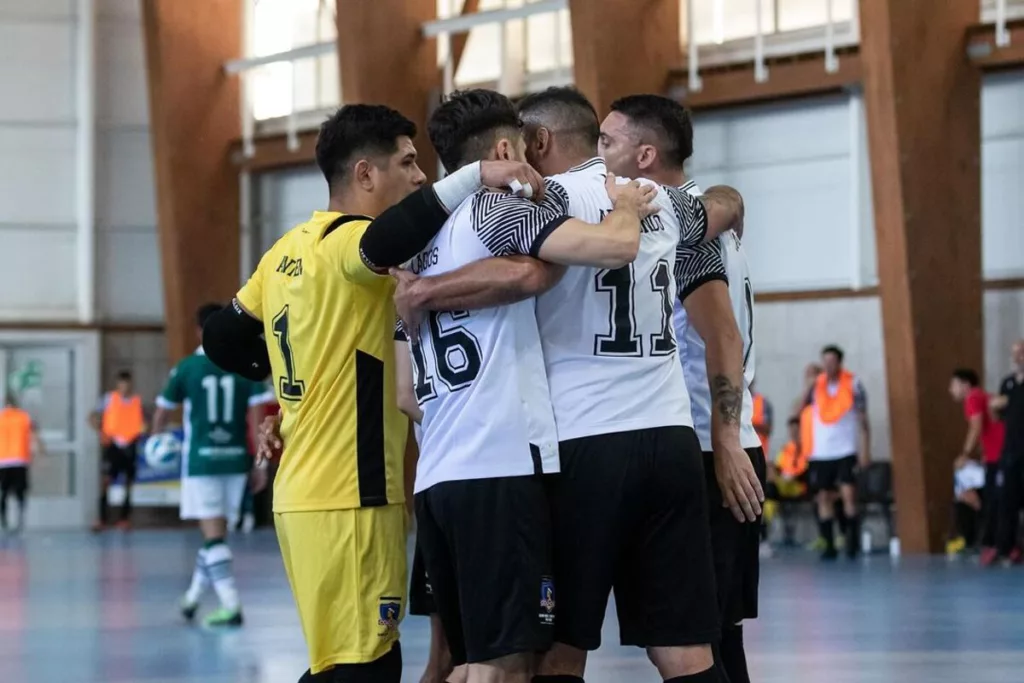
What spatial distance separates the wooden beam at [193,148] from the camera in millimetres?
22828

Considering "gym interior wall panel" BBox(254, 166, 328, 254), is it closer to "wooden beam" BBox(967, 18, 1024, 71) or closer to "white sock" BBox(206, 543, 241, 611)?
"wooden beam" BBox(967, 18, 1024, 71)

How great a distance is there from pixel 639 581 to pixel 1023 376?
1104 centimetres

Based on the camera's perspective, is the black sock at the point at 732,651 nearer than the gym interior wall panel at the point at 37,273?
Yes

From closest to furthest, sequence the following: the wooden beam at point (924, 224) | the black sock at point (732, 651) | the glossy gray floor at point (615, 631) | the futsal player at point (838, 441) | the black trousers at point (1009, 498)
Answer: the black sock at point (732, 651) < the glossy gray floor at point (615, 631) < the black trousers at point (1009, 498) < the wooden beam at point (924, 224) < the futsal player at point (838, 441)

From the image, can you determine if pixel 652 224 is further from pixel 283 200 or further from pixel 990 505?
pixel 283 200

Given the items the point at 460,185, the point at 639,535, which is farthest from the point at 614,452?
the point at 460,185

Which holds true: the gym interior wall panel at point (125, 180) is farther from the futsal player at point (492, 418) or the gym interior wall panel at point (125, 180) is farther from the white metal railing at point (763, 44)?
the futsal player at point (492, 418)

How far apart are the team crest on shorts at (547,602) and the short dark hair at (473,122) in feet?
3.54

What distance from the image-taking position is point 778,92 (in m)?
17.7

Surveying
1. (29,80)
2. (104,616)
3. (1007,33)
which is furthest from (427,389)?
(29,80)

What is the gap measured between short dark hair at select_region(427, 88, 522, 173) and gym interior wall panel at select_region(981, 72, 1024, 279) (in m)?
13.2

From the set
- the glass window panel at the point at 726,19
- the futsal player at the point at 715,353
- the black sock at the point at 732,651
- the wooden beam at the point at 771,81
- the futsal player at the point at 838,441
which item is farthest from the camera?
the glass window panel at the point at 726,19

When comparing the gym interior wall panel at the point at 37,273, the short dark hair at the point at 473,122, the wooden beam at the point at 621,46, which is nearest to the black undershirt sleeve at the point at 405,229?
the short dark hair at the point at 473,122

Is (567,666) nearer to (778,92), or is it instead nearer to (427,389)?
(427,389)
